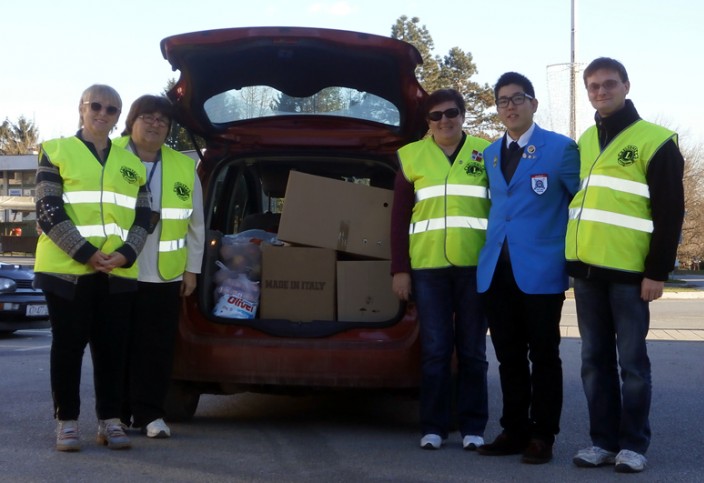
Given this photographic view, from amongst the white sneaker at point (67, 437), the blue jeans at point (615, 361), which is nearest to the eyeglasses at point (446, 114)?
the blue jeans at point (615, 361)

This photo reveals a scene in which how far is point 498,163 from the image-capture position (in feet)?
16.4

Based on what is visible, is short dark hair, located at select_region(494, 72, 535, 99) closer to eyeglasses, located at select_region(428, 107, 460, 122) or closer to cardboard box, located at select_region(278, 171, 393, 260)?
eyeglasses, located at select_region(428, 107, 460, 122)

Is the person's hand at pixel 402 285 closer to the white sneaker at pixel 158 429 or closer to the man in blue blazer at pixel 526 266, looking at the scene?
the man in blue blazer at pixel 526 266

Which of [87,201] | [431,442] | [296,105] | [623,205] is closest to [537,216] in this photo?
[623,205]

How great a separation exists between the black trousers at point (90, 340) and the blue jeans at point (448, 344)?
60.5 inches

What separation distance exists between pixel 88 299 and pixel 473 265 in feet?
6.39

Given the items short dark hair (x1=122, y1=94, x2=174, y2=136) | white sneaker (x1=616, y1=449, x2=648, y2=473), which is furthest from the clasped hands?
white sneaker (x1=616, y1=449, x2=648, y2=473)

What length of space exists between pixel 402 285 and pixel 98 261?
155 centimetres

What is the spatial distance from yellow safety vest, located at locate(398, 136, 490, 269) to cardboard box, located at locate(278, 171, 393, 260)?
17.0 inches

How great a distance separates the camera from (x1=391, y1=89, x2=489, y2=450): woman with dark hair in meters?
5.14

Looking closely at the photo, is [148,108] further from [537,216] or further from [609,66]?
→ [609,66]

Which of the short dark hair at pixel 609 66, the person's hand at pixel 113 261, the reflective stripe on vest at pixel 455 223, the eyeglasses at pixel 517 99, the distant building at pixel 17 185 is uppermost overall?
the short dark hair at pixel 609 66

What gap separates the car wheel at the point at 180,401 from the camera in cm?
559

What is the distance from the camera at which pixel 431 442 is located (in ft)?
16.8
